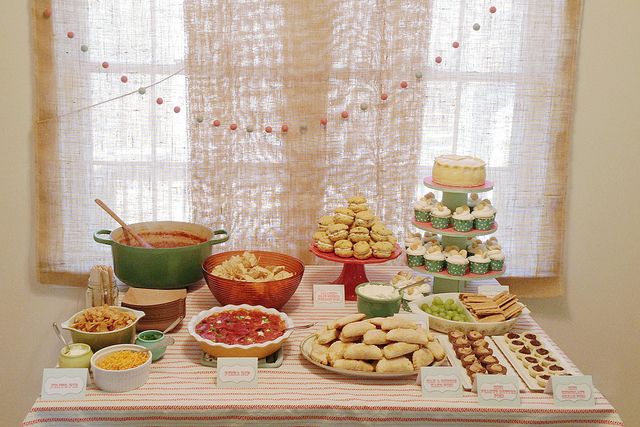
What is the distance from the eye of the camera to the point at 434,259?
2068mm

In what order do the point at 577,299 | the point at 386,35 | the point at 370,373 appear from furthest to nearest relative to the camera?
the point at 577,299, the point at 386,35, the point at 370,373

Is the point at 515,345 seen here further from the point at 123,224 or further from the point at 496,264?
the point at 123,224

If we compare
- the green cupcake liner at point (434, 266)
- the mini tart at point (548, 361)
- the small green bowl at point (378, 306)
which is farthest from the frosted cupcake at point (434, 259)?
the mini tart at point (548, 361)

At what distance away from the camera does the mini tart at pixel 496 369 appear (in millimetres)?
1633

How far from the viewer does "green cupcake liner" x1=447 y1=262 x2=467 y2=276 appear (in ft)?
6.74

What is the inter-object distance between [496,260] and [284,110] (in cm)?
85

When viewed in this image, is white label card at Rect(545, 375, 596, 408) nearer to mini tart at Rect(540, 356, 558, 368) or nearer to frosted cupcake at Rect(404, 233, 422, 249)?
mini tart at Rect(540, 356, 558, 368)

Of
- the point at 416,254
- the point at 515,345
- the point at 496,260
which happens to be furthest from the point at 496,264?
the point at 515,345

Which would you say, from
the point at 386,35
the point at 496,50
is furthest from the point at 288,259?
the point at 496,50

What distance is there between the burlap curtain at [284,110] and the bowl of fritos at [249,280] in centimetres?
38

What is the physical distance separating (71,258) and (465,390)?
4.86 ft

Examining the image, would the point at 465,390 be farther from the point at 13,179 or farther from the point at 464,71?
the point at 13,179

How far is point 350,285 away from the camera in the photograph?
7.08 feet

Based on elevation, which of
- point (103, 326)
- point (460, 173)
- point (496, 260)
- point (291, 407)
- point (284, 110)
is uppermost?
point (284, 110)
